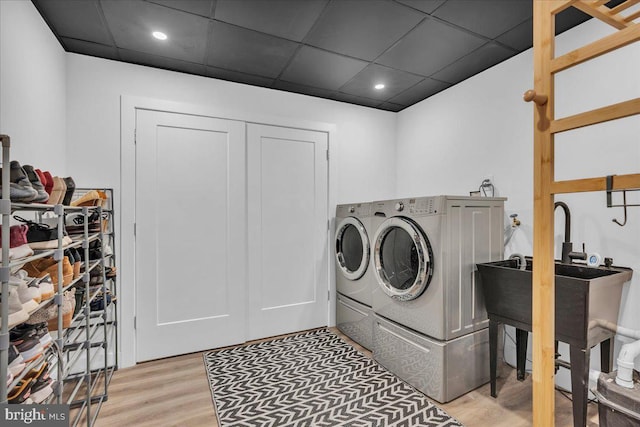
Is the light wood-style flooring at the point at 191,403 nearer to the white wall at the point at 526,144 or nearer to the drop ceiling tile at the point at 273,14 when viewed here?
the white wall at the point at 526,144

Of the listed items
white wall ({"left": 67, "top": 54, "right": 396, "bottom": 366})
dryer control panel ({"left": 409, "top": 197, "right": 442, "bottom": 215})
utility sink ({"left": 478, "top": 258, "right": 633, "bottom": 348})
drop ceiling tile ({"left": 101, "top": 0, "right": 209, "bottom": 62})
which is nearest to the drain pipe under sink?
utility sink ({"left": 478, "top": 258, "right": 633, "bottom": 348})

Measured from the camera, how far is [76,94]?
7.41 feet

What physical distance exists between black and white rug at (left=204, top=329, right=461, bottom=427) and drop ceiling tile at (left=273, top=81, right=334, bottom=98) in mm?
2444

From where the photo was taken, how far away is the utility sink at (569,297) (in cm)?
146

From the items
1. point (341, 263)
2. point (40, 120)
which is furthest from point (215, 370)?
point (40, 120)

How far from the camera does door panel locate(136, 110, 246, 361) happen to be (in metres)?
2.46

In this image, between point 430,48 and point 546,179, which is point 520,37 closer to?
point 430,48

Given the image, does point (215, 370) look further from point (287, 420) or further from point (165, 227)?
point (165, 227)

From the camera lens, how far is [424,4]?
1.76 metres

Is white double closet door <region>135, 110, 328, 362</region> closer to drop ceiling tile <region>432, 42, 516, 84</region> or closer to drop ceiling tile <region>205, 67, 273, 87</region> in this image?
drop ceiling tile <region>205, 67, 273, 87</region>

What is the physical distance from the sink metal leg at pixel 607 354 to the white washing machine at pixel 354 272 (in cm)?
144

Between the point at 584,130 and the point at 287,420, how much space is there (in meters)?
2.56

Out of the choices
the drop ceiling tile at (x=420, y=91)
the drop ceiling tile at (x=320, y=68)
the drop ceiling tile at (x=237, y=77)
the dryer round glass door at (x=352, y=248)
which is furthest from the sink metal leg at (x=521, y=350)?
the drop ceiling tile at (x=237, y=77)

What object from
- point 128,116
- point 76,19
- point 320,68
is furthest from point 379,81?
point 76,19
